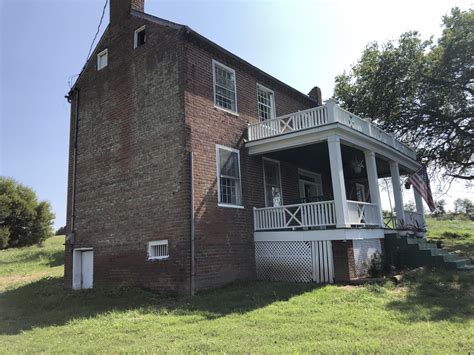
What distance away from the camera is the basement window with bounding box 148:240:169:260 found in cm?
1203

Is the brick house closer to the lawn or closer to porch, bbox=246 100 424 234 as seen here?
porch, bbox=246 100 424 234

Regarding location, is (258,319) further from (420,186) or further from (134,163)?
(420,186)

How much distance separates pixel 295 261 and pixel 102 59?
36.6ft

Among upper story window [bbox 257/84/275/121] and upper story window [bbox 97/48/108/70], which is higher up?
upper story window [bbox 97/48/108/70]

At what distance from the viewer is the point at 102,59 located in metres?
16.3

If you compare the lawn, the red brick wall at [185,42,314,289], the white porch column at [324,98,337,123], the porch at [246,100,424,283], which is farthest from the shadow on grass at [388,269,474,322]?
the white porch column at [324,98,337,123]

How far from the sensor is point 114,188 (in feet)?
46.5

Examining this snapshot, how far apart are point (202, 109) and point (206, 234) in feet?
13.4

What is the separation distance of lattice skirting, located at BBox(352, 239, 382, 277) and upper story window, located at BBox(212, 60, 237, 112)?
6.35 meters

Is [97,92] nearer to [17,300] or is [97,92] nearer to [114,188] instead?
[114,188]

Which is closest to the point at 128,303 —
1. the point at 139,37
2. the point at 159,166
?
the point at 159,166

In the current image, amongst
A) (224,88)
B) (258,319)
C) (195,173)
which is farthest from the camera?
(224,88)

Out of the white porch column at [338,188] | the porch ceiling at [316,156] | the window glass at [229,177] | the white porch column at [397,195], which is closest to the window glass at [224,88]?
the window glass at [229,177]

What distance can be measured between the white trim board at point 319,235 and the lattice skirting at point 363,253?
26 cm
